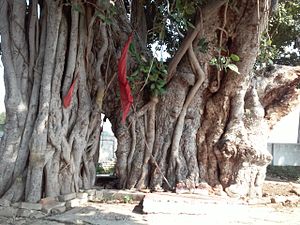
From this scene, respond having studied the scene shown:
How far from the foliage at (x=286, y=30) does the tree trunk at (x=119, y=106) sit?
1.28 m

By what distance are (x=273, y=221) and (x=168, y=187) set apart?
5.32ft

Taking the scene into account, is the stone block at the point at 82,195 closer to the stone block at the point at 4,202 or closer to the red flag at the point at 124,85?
the stone block at the point at 4,202

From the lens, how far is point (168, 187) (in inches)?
207

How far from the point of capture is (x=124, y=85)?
195 inches

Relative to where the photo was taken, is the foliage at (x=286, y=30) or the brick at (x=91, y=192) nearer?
the brick at (x=91, y=192)

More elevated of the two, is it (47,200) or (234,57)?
(234,57)

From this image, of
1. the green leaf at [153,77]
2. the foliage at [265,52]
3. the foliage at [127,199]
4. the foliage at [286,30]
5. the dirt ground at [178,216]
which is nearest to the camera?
the dirt ground at [178,216]

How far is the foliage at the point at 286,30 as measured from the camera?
767 cm

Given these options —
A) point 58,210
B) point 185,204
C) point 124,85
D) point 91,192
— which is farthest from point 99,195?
point 124,85

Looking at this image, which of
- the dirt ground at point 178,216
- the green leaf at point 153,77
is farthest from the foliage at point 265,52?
the dirt ground at point 178,216

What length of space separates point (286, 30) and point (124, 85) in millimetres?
5409

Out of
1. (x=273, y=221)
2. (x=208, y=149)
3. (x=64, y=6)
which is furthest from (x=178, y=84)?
(x=273, y=221)

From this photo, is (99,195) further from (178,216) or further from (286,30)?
(286,30)

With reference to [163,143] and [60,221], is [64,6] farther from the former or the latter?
[60,221]
